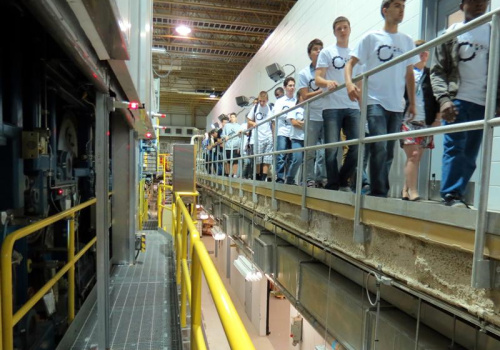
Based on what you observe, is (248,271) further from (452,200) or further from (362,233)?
(452,200)

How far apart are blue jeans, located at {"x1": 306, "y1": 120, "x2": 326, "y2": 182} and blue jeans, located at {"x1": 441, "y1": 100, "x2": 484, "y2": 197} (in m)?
1.68

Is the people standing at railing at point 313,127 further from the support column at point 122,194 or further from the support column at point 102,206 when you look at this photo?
the support column at point 122,194

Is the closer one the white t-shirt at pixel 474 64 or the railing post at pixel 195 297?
the railing post at pixel 195 297

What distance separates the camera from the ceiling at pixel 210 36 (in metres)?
10.2

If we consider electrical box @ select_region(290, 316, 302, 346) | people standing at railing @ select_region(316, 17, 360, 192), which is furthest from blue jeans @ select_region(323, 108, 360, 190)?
electrical box @ select_region(290, 316, 302, 346)

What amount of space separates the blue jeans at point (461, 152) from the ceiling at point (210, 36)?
9.18 m

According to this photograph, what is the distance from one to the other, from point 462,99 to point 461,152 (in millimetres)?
356

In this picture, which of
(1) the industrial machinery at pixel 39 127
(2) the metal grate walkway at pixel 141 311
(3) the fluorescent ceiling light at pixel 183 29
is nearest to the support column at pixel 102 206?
(1) the industrial machinery at pixel 39 127

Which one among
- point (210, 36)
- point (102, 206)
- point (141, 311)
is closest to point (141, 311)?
point (141, 311)

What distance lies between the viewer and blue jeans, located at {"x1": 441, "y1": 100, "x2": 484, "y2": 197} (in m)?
2.02

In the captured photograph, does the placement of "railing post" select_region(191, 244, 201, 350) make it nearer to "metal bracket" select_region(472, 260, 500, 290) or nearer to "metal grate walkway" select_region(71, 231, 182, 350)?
"metal bracket" select_region(472, 260, 500, 290)

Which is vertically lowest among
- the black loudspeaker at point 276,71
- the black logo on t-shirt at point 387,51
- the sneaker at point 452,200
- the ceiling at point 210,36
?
the sneaker at point 452,200

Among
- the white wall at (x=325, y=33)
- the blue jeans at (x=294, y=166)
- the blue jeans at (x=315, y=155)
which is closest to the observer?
the blue jeans at (x=315, y=155)

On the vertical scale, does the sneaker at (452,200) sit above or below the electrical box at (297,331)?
above
